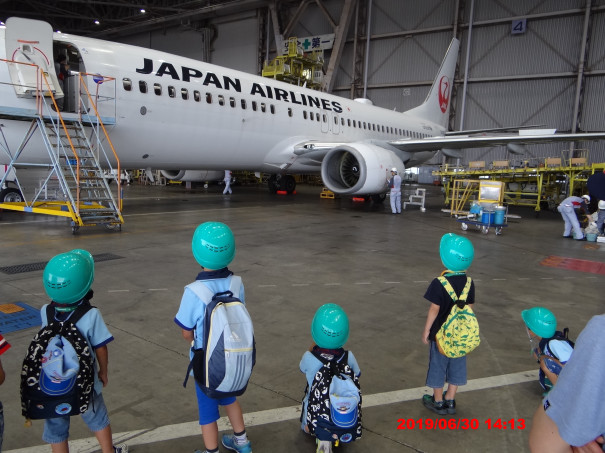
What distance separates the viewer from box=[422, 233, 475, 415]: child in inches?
91.2

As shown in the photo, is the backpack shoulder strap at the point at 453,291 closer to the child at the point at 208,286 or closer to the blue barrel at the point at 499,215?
the child at the point at 208,286

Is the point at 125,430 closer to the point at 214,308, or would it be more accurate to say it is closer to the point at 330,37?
the point at 214,308

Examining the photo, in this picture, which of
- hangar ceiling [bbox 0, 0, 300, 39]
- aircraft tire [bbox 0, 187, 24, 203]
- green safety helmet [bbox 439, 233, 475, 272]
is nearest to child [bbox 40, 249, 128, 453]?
green safety helmet [bbox 439, 233, 475, 272]

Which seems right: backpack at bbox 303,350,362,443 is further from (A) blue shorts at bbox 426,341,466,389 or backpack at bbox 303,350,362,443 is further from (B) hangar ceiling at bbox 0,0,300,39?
(B) hangar ceiling at bbox 0,0,300,39

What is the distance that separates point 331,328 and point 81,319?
41.0 inches

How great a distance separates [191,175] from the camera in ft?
54.0

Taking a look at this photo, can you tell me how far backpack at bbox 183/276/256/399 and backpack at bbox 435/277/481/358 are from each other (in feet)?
3.61

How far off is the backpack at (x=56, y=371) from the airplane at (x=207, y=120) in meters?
6.94

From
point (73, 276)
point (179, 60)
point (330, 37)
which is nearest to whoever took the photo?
point (73, 276)

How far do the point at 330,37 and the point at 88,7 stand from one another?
19.6 metres

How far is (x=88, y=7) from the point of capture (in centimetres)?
3281

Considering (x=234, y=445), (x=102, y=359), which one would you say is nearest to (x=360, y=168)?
(x=234, y=445)

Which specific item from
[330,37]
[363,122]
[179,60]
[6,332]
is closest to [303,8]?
[330,37]
